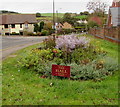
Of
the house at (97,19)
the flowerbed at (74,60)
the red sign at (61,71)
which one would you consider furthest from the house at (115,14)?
the house at (97,19)

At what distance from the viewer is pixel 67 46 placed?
32.4 feet

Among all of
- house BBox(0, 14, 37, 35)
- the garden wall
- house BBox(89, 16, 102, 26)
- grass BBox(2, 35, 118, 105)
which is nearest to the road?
grass BBox(2, 35, 118, 105)

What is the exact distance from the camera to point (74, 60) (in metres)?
9.15

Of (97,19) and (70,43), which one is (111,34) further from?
(97,19)

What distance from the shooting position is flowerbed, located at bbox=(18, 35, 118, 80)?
762 cm

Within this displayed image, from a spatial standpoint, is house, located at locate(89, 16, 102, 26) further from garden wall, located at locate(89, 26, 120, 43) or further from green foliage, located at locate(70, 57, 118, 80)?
green foliage, located at locate(70, 57, 118, 80)

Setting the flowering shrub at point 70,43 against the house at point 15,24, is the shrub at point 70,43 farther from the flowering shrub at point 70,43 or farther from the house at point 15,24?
the house at point 15,24

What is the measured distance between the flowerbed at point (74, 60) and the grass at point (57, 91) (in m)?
0.48

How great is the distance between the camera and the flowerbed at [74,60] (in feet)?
25.0

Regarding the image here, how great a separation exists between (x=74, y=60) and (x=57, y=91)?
10.4ft

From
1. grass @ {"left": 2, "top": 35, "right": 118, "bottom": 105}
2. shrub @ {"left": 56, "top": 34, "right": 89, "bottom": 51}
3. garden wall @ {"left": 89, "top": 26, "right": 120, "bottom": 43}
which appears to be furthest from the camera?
garden wall @ {"left": 89, "top": 26, "right": 120, "bottom": 43}

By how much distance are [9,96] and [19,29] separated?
53942mm

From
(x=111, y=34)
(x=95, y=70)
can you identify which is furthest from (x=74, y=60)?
(x=111, y=34)

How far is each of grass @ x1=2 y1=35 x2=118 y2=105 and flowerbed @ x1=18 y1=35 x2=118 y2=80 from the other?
48 centimetres
